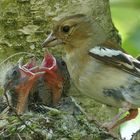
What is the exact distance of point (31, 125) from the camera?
31.8 feet

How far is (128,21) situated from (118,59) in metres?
1.94

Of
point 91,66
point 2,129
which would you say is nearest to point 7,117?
point 2,129

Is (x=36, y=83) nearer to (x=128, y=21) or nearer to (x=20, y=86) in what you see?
(x=20, y=86)

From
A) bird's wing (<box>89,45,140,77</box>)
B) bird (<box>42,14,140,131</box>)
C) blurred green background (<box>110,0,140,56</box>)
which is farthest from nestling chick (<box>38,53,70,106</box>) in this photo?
blurred green background (<box>110,0,140,56</box>)

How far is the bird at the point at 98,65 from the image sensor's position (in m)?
10.2

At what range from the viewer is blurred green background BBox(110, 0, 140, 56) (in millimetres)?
11195

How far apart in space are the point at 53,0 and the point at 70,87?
85 cm

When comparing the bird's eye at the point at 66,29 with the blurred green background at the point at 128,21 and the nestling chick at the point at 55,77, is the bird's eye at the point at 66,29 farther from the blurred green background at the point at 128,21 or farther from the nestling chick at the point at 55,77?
the blurred green background at the point at 128,21

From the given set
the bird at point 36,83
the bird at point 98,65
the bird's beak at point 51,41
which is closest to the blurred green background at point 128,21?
the bird at point 98,65

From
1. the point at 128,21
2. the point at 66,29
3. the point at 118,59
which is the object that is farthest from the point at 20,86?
A: the point at 128,21

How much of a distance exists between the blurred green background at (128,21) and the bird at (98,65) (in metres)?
0.68

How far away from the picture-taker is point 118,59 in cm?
1027

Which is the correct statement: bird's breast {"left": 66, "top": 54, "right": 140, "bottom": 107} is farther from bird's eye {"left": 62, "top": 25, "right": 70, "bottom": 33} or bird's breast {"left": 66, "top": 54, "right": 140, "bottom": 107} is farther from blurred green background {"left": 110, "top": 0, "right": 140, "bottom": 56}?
blurred green background {"left": 110, "top": 0, "right": 140, "bottom": 56}

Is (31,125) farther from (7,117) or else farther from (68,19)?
(68,19)
